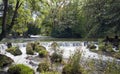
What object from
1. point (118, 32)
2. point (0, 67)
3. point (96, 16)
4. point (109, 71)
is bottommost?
point (0, 67)

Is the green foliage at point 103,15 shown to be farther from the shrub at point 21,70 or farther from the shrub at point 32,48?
the shrub at point 32,48

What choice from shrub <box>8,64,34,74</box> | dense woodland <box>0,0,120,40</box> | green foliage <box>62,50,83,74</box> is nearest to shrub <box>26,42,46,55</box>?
dense woodland <box>0,0,120,40</box>

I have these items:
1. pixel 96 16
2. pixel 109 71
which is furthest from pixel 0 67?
pixel 109 71

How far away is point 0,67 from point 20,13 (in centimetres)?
424

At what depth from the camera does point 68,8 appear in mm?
39719

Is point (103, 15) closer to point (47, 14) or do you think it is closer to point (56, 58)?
point (56, 58)

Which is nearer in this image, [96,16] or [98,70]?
[98,70]

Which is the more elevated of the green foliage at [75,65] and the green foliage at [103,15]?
the green foliage at [103,15]

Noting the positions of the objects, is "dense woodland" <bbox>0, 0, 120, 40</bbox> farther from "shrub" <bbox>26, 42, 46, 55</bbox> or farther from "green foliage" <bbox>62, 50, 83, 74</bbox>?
"green foliage" <bbox>62, 50, 83, 74</bbox>

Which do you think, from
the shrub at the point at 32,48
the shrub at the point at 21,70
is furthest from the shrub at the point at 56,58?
the shrub at the point at 32,48

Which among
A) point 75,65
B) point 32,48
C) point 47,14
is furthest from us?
point 32,48

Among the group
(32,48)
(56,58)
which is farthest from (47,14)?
(32,48)

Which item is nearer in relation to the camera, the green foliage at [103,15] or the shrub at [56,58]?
the green foliage at [103,15]

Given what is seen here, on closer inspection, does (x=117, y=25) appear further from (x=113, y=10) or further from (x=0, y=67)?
(x=0, y=67)
